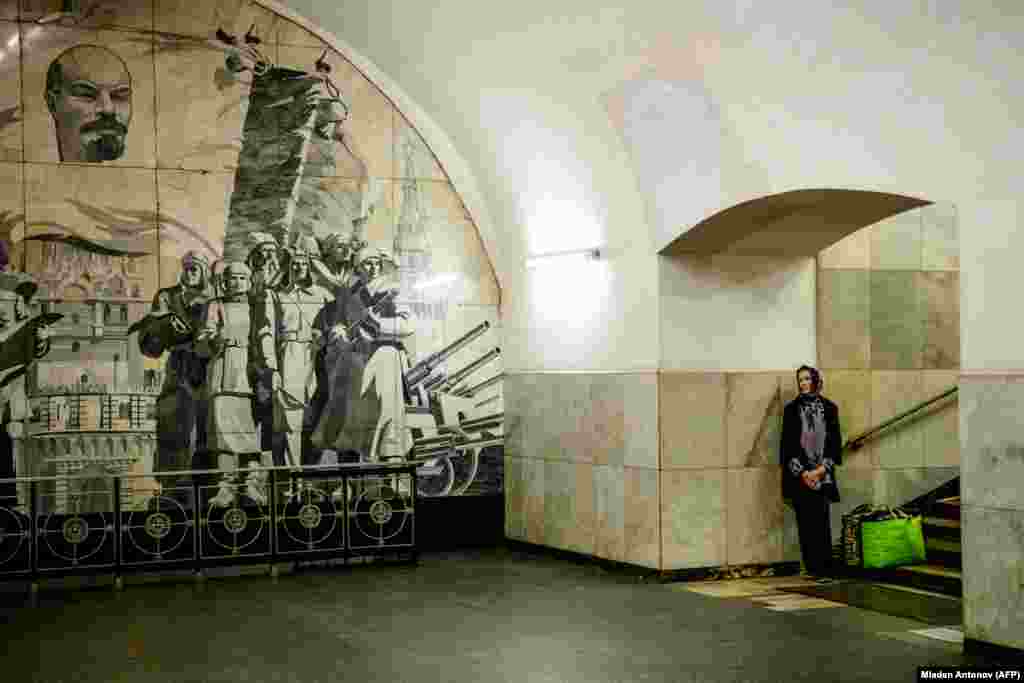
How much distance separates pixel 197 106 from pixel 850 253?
6002 millimetres

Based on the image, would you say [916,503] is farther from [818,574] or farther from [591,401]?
[591,401]

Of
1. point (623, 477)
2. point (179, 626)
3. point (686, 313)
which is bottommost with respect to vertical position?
point (179, 626)

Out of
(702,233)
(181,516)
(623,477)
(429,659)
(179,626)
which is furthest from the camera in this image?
(181,516)

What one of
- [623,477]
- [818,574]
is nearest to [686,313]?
[623,477]

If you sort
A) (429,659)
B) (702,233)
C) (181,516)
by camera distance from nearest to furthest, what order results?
(429,659) < (702,233) < (181,516)

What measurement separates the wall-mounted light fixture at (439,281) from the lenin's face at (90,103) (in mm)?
3018

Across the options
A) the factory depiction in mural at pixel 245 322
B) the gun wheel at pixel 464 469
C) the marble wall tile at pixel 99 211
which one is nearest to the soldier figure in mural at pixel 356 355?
the factory depiction in mural at pixel 245 322

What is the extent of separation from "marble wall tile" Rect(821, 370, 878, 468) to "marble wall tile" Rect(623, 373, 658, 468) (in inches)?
71.0

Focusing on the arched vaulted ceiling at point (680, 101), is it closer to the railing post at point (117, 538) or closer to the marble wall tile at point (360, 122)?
the marble wall tile at point (360, 122)

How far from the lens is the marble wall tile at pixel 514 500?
13656 millimetres

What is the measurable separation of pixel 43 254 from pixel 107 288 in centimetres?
61

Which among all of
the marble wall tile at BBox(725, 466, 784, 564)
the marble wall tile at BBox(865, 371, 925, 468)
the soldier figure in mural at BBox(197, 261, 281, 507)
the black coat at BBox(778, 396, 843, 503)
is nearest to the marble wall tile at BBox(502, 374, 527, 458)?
the soldier figure in mural at BBox(197, 261, 281, 507)

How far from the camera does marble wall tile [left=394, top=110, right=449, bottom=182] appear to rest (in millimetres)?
13648

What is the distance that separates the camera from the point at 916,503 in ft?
41.3
